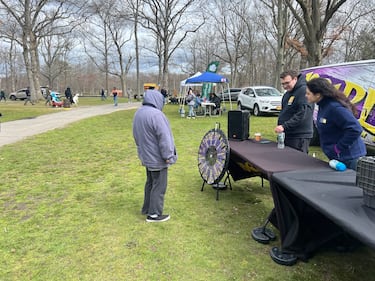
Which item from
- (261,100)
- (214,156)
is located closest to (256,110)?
(261,100)

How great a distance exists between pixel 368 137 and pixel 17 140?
31.7 ft

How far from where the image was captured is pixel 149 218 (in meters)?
3.85

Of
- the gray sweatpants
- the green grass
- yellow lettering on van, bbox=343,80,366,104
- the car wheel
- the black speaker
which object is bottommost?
the green grass

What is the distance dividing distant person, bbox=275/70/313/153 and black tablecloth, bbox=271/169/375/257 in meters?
1.37

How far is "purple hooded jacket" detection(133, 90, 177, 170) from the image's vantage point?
11.7ft

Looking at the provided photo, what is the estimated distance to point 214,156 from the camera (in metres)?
4.37

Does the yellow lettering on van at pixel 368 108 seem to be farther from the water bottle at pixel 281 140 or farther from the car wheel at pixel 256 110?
the car wheel at pixel 256 110

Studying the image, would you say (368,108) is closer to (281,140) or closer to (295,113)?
(295,113)

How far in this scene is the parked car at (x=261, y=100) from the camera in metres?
16.6

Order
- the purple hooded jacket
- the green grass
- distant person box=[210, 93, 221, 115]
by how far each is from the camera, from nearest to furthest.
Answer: the green grass < the purple hooded jacket < distant person box=[210, 93, 221, 115]

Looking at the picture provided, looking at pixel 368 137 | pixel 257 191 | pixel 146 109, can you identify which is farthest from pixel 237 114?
pixel 368 137

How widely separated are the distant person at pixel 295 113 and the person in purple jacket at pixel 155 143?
151 cm

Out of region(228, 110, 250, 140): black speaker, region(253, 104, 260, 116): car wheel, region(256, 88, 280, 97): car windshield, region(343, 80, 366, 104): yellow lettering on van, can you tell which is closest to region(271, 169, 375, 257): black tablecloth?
region(228, 110, 250, 140): black speaker

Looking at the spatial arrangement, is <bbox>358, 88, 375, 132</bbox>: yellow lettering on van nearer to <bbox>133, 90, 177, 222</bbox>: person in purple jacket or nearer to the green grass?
the green grass
